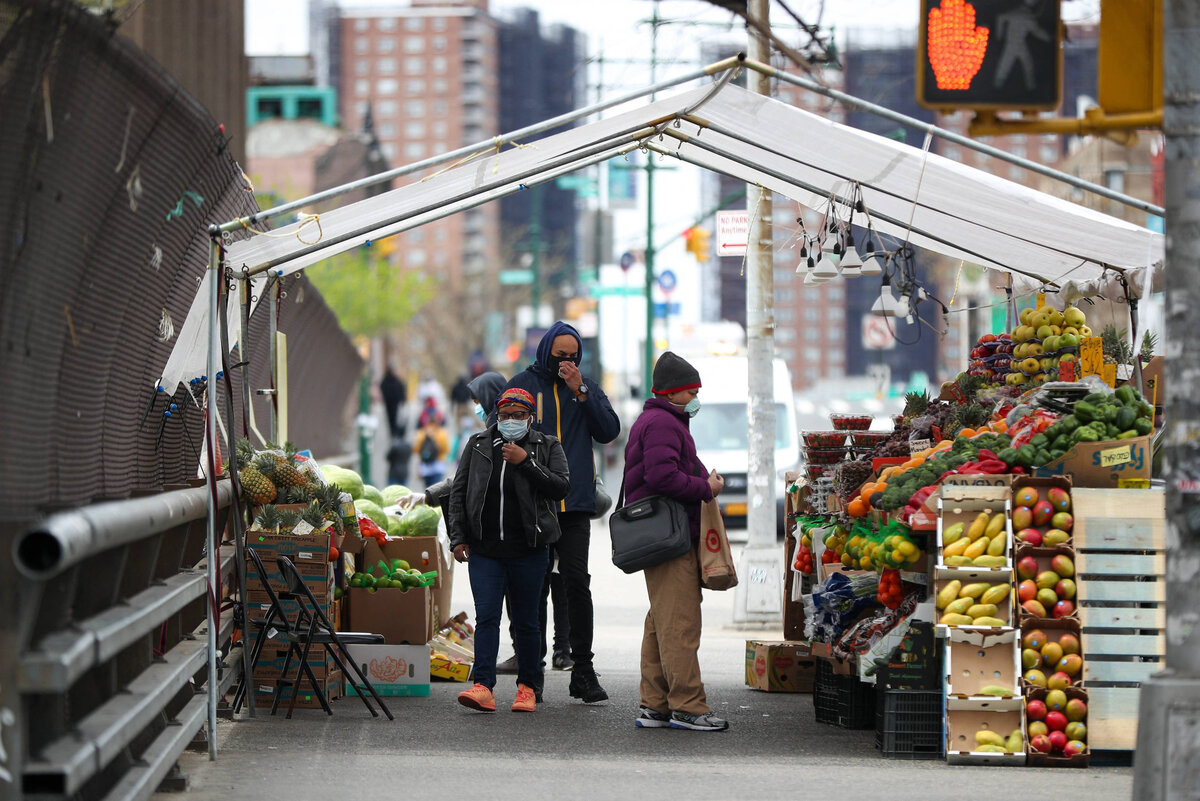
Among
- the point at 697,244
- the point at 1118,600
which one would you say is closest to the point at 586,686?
the point at 1118,600

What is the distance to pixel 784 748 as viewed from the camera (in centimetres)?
840

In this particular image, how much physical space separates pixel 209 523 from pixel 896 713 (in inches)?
138

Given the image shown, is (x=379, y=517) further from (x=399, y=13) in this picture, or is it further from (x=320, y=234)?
(x=399, y=13)

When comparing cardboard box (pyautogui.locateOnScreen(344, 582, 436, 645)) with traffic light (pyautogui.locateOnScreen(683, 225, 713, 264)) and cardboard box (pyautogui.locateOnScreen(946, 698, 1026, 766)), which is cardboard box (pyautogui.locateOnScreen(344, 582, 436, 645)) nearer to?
cardboard box (pyautogui.locateOnScreen(946, 698, 1026, 766))

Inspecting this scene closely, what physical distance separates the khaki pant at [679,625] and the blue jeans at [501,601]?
796 mm

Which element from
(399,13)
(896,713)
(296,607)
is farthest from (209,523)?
(399,13)

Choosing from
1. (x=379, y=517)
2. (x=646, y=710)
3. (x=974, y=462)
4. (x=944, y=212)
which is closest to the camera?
(x=974, y=462)

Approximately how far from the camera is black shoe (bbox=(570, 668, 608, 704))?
32.1ft

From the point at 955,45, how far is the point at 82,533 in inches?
148

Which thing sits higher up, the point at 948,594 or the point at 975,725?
the point at 948,594

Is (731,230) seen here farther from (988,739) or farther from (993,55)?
(993,55)

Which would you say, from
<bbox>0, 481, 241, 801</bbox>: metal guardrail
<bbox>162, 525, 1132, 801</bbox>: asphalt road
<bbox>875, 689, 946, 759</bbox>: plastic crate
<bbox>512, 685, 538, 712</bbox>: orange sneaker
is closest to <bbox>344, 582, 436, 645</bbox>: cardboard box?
<bbox>162, 525, 1132, 801</bbox>: asphalt road

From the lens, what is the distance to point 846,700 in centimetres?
908

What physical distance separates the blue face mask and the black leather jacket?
0.11 m
